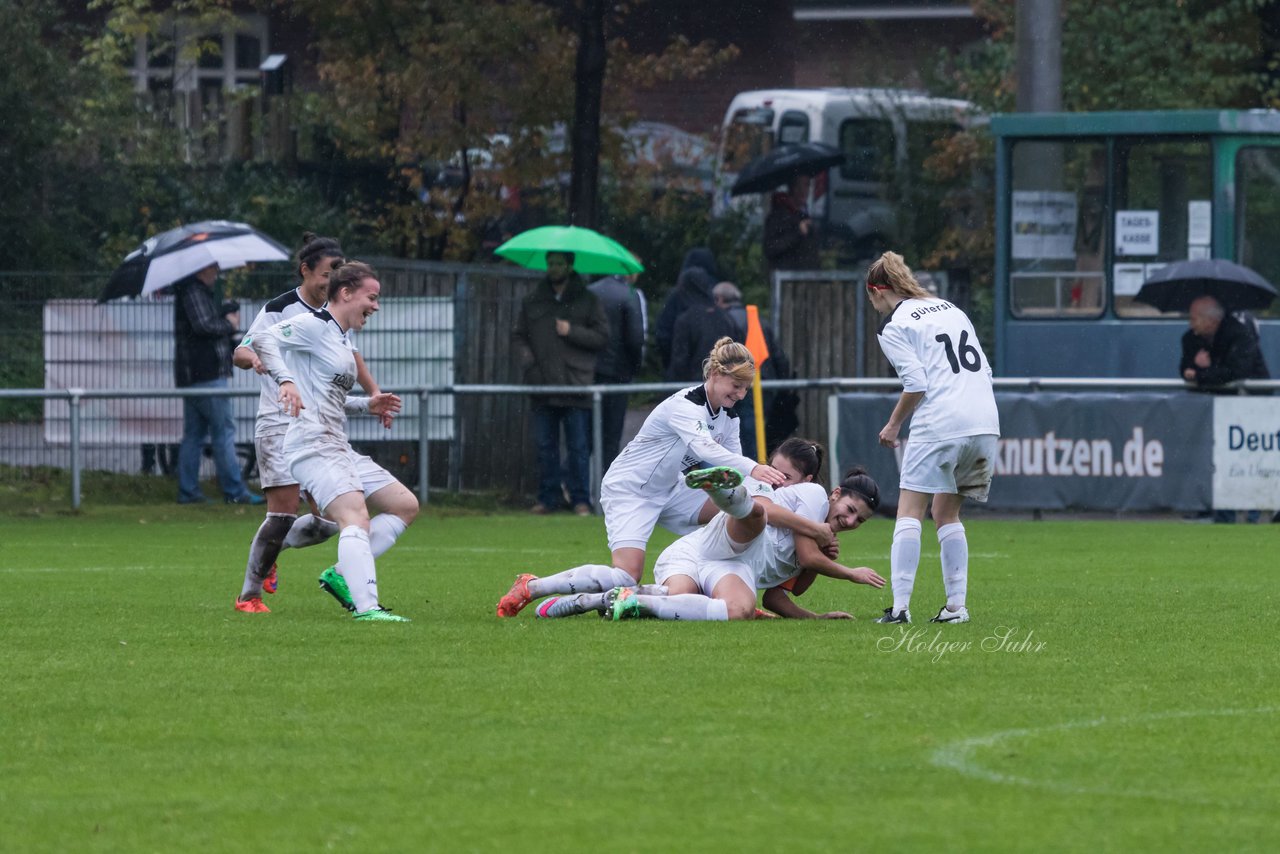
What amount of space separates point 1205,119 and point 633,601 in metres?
11.9

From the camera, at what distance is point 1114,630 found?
10.0m

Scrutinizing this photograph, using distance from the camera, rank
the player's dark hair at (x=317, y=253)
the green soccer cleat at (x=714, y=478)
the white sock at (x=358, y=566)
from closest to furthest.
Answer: the green soccer cleat at (x=714, y=478) < the white sock at (x=358, y=566) < the player's dark hair at (x=317, y=253)

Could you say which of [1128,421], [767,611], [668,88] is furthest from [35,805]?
[668,88]

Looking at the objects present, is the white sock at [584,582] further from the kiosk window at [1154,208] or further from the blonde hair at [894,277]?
the kiosk window at [1154,208]

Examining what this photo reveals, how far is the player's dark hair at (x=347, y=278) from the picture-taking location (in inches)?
408

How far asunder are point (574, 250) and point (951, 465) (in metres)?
9.08

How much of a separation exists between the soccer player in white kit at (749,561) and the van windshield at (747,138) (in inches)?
838

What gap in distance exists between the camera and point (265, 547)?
1078 centimetres

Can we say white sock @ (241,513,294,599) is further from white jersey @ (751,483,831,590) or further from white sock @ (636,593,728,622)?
white jersey @ (751,483,831,590)

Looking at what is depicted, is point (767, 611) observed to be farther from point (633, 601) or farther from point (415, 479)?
point (415, 479)

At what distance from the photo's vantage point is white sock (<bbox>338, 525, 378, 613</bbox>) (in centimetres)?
1017

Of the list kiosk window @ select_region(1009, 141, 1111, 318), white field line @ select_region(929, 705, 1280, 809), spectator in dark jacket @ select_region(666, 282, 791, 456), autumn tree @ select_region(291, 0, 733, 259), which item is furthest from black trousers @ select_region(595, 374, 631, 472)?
white field line @ select_region(929, 705, 1280, 809)

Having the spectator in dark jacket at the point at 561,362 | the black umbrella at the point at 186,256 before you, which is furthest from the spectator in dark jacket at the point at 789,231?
the black umbrella at the point at 186,256

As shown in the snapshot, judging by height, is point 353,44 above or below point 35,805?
above
